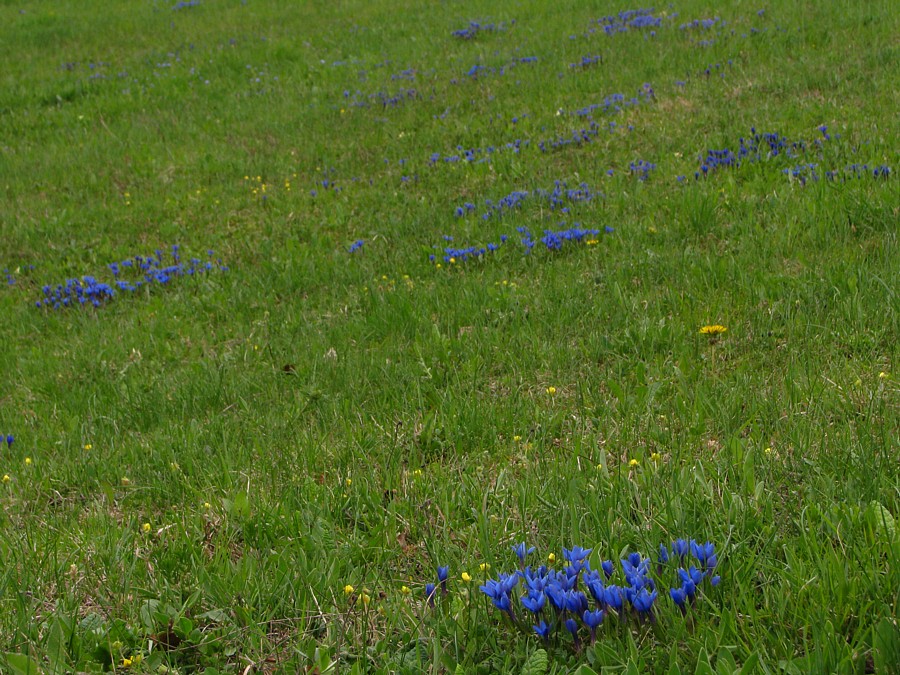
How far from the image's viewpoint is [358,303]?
5820 mm

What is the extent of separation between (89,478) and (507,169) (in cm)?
562

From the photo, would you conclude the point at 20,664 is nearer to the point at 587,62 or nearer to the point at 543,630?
the point at 543,630

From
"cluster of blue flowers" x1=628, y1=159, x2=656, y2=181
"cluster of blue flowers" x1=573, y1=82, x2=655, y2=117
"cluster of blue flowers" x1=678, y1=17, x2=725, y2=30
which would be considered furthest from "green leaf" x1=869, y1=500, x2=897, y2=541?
"cluster of blue flowers" x1=678, y1=17, x2=725, y2=30

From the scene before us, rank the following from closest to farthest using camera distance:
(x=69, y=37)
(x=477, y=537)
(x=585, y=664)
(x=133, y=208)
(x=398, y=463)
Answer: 1. (x=585, y=664)
2. (x=477, y=537)
3. (x=398, y=463)
4. (x=133, y=208)
5. (x=69, y=37)

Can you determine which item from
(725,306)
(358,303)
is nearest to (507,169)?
(358,303)

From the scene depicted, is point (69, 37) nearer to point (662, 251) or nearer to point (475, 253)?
point (475, 253)

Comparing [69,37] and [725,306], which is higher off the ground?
[69,37]

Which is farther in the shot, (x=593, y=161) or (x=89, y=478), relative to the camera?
(x=593, y=161)

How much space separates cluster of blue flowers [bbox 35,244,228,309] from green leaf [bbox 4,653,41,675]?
548cm

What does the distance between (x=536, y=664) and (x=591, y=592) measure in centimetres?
22

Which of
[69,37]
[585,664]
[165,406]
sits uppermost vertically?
[69,37]

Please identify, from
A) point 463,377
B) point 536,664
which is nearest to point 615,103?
point 463,377

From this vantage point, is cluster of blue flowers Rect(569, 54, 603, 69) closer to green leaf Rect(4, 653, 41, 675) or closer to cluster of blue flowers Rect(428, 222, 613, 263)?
cluster of blue flowers Rect(428, 222, 613, 263)

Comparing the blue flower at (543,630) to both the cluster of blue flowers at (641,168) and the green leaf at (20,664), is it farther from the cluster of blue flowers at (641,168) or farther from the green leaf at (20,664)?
the cluster of blue flowers at (641,168)
